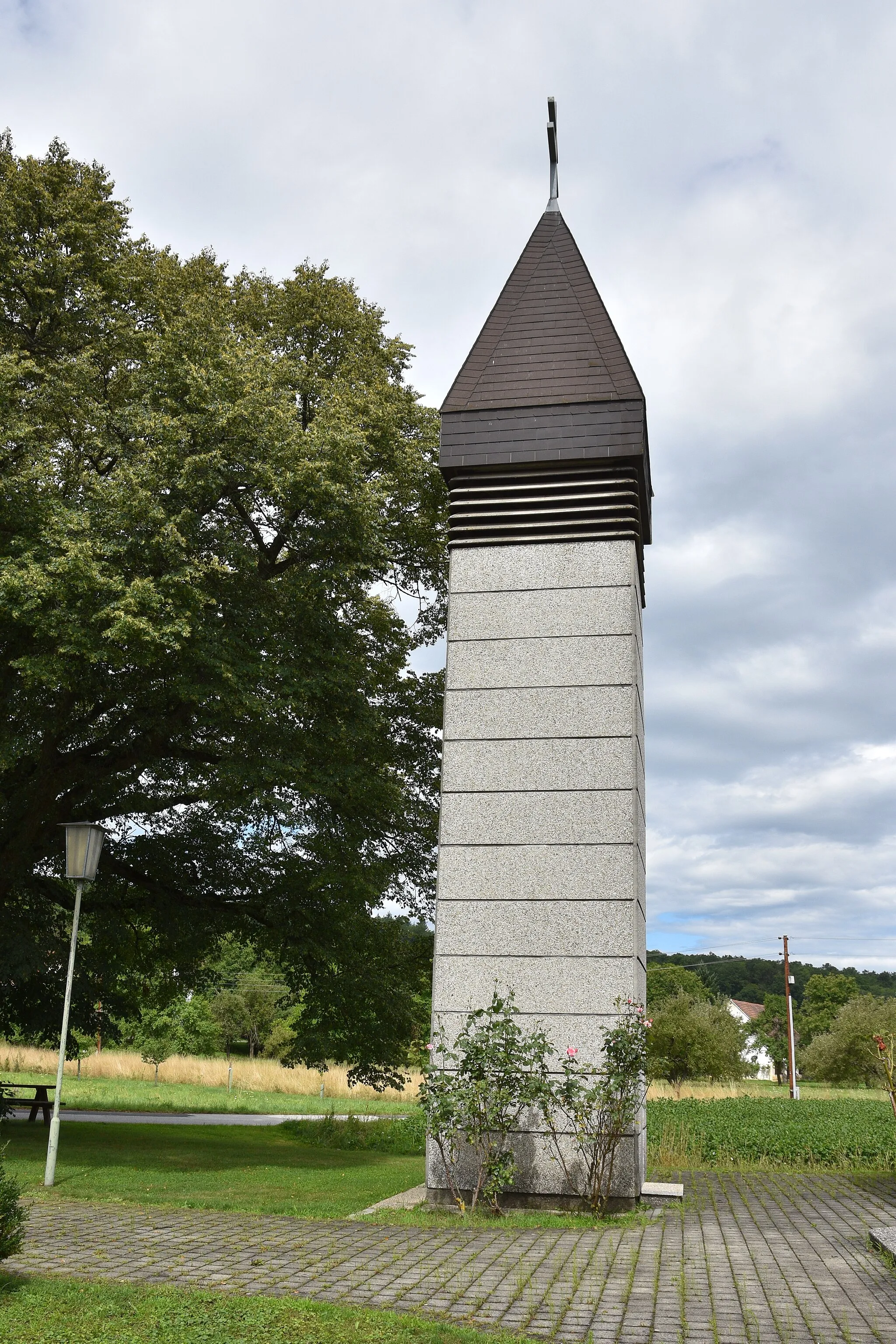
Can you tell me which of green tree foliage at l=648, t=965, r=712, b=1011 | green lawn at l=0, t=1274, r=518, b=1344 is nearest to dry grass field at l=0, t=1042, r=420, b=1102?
green lawn at l=0, t=1274, r=518, b=1344

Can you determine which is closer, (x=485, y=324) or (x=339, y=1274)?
(x=339, y=1274)

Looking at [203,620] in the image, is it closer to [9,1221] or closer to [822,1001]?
[9,1221]

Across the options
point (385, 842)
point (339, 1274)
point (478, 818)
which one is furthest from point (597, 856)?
point (385, 842)

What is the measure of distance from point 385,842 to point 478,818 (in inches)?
244

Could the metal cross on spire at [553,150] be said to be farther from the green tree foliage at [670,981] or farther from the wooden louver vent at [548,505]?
the green tree foliage at [670,981]

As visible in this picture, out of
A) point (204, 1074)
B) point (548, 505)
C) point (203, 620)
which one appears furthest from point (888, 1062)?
point (204, 1074)

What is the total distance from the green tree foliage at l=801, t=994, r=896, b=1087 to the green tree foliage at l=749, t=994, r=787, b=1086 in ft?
18.4

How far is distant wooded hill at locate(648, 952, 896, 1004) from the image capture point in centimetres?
9288

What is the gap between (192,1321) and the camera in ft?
16.5

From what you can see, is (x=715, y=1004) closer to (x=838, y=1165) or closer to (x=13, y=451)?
(x=838, y=1165)

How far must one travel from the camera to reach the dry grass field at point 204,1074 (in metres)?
35.0

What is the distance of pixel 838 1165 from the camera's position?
1377 cm

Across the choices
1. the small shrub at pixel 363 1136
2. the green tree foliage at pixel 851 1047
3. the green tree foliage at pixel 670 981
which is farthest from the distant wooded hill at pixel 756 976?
the small shrub at pixel 363 1136

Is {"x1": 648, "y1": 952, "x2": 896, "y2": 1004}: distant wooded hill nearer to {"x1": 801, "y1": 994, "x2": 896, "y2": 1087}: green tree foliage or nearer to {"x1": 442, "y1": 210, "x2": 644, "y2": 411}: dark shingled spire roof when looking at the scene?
{"x1": 801, "y1": 994, "x2": 896, "y2": 1087}: green tree foliage
